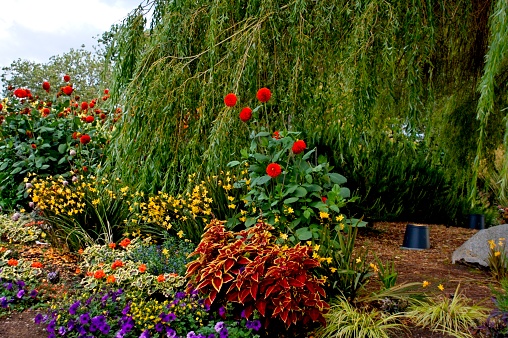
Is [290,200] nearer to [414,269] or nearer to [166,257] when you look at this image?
[166,257]

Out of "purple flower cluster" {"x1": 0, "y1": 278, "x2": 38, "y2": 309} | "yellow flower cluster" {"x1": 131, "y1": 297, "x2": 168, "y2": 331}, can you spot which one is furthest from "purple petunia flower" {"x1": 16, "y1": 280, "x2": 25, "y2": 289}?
"yellow flower cluster" {"x1": 131, "y1": 297, "x2": 168, "y2": 331}

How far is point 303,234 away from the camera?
342cm

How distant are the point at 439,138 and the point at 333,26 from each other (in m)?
2.03

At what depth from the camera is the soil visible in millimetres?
3013

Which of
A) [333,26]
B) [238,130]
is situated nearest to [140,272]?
[238,130]

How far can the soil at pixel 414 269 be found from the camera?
3.01 metres

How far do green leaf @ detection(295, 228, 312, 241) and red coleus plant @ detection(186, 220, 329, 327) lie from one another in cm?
37

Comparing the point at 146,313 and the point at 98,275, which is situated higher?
the point at 98,275

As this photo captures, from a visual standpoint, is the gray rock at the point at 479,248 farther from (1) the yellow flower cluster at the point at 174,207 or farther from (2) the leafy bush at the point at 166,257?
(2) the leafy bush at the point at 166,257

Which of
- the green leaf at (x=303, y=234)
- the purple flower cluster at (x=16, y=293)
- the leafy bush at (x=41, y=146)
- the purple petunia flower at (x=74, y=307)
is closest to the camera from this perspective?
the purple petunia flower at (x=74, y=307)

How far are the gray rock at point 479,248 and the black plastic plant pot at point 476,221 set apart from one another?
2.42 m

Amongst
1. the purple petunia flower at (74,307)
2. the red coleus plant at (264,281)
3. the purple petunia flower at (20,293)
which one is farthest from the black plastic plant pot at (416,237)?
the purple petunia flower at (20,293)

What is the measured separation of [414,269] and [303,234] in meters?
1.24

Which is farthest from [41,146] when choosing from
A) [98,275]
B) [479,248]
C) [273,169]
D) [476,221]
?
[476,221]
